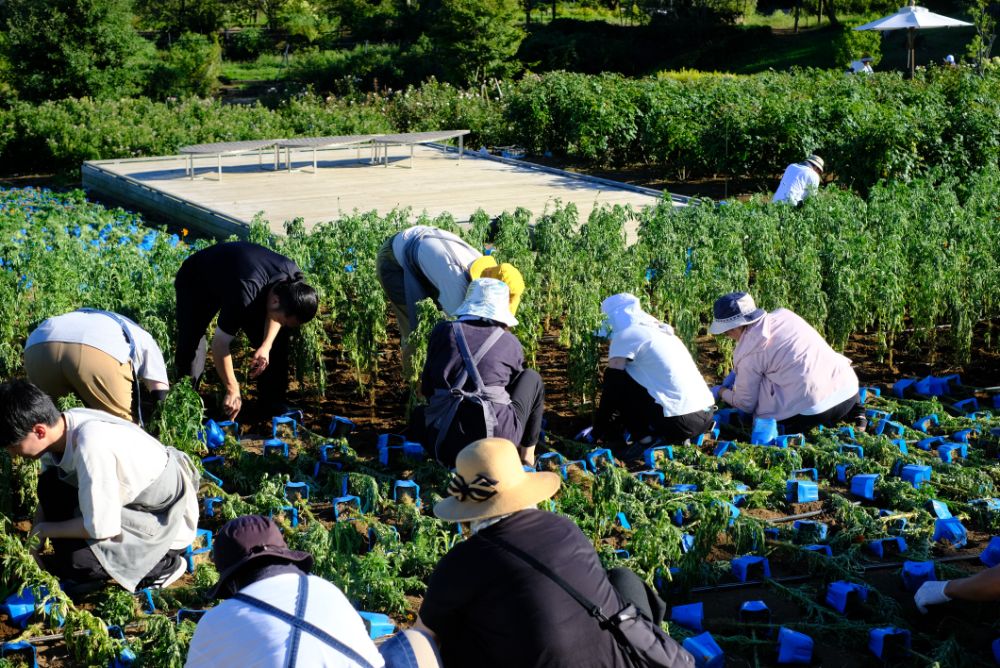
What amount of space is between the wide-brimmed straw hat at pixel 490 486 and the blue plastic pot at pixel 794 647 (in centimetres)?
127

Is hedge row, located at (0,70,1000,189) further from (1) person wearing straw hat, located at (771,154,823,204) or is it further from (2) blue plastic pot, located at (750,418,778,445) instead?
(2) blue plastic pot, located at (750,418,778,445)

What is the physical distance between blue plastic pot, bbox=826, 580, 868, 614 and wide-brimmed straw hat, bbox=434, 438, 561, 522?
1653mm

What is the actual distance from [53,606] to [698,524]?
271 cm

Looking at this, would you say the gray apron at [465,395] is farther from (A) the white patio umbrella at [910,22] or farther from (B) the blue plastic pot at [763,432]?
(A) the white patio umbrella at [910,22]

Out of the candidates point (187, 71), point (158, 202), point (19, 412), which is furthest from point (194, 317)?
point (187, 71)

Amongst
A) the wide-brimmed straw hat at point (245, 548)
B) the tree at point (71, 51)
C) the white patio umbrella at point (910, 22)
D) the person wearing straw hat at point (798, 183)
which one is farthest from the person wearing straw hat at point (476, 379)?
the tree at point (71, 51)

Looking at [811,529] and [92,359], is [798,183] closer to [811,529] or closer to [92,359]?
[811,529]

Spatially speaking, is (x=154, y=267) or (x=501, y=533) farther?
(x=154, y=267)

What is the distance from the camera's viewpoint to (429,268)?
6.37 m

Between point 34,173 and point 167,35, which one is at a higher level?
point 167,35

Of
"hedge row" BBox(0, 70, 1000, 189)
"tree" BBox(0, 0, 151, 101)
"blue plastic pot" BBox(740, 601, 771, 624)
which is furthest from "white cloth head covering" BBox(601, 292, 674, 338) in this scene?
"tree" BBox(0, 0, 151, 101)

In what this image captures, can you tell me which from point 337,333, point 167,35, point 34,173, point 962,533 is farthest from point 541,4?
point 962,533

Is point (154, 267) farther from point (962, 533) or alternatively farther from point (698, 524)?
point (962, 533)

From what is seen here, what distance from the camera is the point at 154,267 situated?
24.8ft
